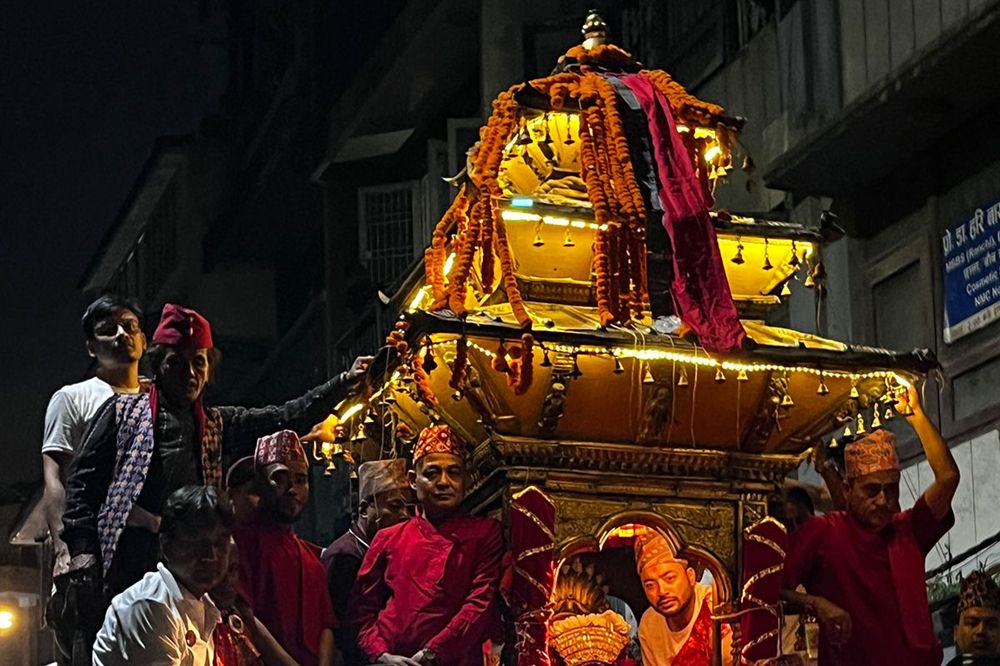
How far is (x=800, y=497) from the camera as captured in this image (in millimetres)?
9562

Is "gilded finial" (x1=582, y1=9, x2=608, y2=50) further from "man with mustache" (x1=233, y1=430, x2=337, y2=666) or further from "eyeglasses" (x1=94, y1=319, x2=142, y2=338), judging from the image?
"eyeglasses" (x1=94, y1=319, x2=142, y2=338)

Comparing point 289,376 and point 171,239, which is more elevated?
point 171,239

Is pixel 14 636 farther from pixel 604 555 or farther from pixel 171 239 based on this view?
pixel 604 555

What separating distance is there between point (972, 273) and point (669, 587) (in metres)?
4.29

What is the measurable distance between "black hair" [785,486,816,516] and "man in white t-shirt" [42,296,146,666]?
332 cm

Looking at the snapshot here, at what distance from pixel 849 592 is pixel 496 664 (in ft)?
5.47

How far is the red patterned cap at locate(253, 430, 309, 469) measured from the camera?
832cm

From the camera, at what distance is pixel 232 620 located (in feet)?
24.9

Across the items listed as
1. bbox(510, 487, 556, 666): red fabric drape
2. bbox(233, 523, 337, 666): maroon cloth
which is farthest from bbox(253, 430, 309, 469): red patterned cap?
bbox(510, 487, 556, 666): red fabric drape

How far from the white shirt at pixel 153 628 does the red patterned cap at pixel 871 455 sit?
3.46 m

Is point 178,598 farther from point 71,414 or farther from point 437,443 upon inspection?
point 437,443

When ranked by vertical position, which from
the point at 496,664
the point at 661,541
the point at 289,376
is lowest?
the point at 496,664

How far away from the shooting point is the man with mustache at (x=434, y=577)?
26.8 ft

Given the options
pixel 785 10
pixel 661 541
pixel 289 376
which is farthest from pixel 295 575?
pixel 289 376
